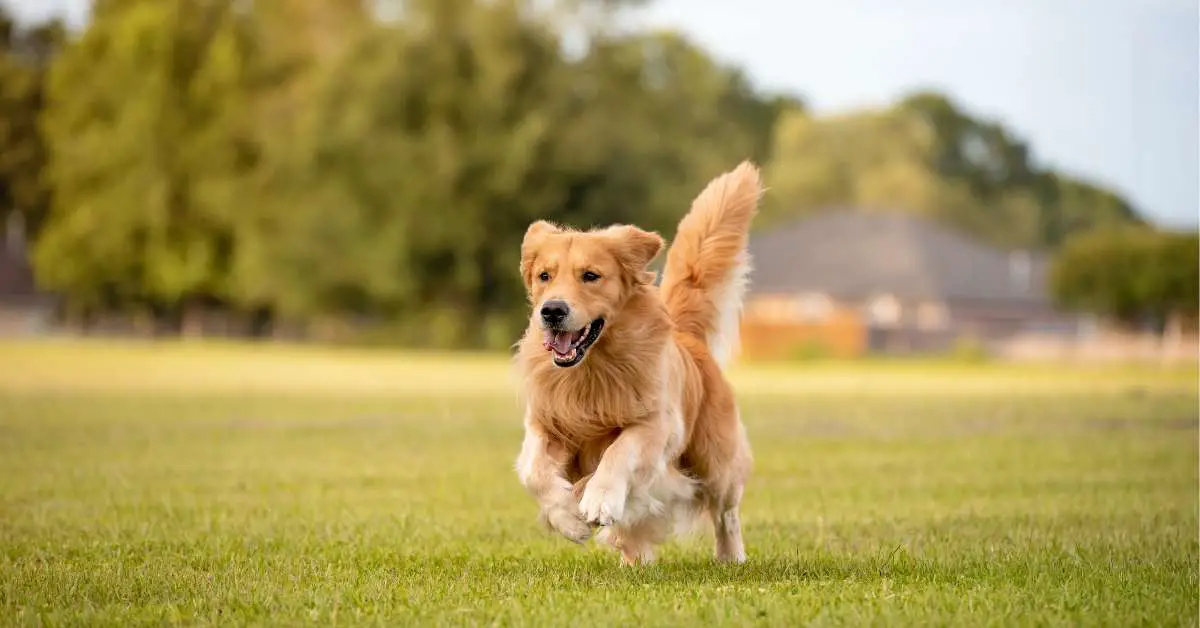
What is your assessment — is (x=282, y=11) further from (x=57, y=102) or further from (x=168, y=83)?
(x=57, y=102)

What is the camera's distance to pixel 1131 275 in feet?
204

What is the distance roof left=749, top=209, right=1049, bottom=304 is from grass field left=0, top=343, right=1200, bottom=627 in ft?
146

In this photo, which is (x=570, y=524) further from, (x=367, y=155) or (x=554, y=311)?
(x=367, y=155)

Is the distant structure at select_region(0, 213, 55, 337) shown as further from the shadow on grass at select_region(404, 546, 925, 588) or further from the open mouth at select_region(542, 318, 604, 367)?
the open mouth at select_region(542, 318, 604, 367)

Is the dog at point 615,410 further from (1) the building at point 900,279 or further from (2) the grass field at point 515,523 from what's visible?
(1) the building at point 900,279

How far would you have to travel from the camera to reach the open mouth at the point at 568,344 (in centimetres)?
709

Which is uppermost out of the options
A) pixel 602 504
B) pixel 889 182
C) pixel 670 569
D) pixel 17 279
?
pixel 889 182

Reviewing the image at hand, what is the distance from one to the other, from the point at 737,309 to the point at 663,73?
6054cm

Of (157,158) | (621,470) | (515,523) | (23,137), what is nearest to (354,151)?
(157,158)

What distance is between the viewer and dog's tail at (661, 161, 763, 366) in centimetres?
879

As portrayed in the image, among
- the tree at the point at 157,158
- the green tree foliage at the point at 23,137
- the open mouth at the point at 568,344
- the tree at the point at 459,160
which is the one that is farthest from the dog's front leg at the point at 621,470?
the green tree foliage at the point at 23,137

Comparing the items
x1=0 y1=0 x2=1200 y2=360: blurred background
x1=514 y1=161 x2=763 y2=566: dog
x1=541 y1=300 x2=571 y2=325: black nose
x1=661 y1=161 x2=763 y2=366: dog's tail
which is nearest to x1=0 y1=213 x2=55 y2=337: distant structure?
x1=0 y1=0 x2=1200 y2=360: blurred background

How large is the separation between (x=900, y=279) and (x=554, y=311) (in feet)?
200

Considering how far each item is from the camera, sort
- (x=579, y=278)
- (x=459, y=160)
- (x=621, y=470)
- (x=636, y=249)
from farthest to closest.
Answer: (x=459, y=160), (x=636, y=249), (x=579, y=278), (x=621, y=470)
